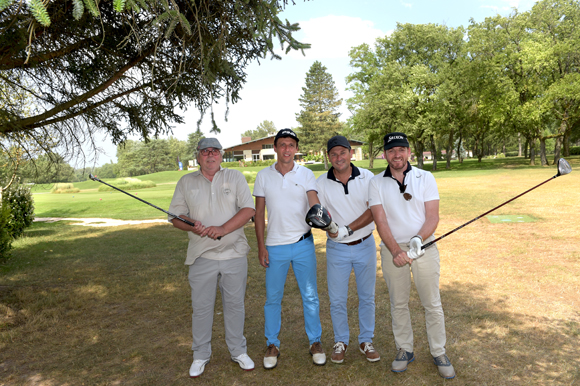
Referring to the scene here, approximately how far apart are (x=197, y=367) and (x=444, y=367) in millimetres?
2275

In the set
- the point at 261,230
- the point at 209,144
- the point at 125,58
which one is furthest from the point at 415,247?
the point at 125,58

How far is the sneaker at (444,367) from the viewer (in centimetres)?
350

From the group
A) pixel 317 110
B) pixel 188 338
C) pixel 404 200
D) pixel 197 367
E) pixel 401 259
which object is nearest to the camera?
pixel 401 259

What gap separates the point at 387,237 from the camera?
11.7 ft

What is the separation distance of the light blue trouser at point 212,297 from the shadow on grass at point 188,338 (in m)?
0.29

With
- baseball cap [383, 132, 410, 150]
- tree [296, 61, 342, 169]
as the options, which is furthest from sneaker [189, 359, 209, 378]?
tree [296, 61, 342, 169]

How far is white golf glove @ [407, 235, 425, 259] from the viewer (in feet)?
11.0

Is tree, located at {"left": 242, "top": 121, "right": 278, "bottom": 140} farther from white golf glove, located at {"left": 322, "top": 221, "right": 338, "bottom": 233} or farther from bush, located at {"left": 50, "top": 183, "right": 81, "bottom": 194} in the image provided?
white golf glove, located at {"left": 322, "top": 221, "right": 338, "bottom": 233}

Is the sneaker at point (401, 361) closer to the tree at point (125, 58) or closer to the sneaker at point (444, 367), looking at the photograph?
the sneaker at point (444, 367)

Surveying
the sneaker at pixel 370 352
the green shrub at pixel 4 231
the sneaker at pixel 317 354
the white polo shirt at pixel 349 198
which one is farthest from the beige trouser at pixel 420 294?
the green shrub at pixel 4 231

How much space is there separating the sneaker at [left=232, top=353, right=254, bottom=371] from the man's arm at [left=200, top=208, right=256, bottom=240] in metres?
1.23

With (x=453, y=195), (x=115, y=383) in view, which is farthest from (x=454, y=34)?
(x=115, y=383)

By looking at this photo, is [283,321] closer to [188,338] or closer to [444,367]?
[188,338]

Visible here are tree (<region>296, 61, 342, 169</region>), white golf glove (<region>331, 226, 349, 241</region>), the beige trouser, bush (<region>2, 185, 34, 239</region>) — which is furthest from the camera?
tree (<region>296, 61, 342, 169</region>)
